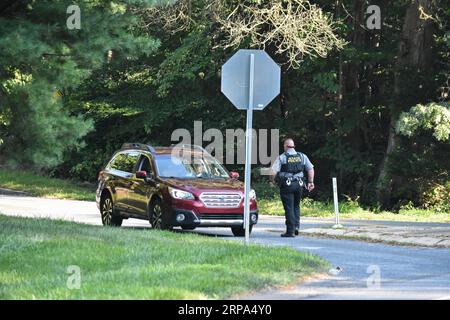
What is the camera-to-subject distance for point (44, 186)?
39.3m

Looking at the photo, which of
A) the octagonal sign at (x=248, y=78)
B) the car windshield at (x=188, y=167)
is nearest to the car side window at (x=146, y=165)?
the car windshield at (x=188, y=167)

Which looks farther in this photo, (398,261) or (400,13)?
(400,13)

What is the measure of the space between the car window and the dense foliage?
3091 mm

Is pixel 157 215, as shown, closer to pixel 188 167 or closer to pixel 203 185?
pixel 203 185

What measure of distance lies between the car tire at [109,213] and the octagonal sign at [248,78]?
7.19 meters

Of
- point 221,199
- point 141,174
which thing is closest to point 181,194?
point 221,199

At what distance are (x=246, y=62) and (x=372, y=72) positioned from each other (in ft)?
70.7

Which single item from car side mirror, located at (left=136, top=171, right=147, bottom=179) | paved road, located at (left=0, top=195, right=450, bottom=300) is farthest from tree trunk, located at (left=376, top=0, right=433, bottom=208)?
car side mirror, located at (left=136, top=171, right=147, bottom=179)

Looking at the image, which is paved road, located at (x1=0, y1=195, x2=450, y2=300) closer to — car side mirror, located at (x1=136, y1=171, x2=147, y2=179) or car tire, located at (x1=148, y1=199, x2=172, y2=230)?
car tire, located at (x1=148, y1=199, x2=172, y2=230)

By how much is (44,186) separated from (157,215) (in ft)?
70.2

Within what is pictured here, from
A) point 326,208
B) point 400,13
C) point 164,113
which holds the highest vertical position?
point 400,13

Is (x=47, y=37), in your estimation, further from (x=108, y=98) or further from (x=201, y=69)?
(x=108, y=98)

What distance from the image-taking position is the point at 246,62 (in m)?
14.1
